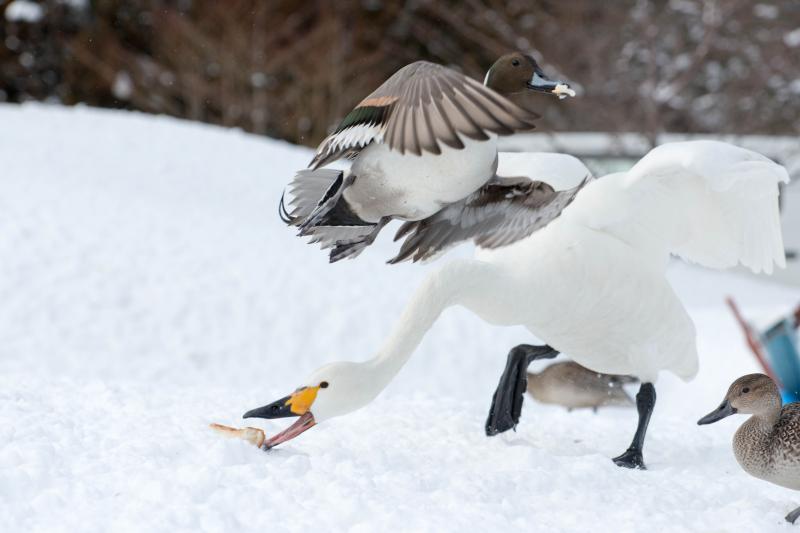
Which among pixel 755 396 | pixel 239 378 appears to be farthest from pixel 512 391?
pixel 239 378

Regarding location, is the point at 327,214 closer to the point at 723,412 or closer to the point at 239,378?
the point at 723,412

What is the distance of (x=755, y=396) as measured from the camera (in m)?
3.11

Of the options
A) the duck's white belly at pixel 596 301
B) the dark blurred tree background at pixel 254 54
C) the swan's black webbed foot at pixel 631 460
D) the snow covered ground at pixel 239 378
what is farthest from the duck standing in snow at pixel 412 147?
the dark blurred tree background at pixel 254 54

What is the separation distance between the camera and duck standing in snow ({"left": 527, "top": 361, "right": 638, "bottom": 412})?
5.39 m

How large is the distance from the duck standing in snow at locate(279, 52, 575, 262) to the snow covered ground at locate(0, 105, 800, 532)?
826mm

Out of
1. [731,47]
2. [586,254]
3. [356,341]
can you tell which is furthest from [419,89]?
[731,47]

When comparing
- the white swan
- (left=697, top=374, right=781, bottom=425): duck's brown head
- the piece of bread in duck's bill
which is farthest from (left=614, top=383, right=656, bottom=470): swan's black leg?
the piece of bread in duck's bill

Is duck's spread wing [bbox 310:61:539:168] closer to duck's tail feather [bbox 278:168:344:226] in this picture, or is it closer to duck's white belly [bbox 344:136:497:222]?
duck's white belly [bbox 344:136:497:222]

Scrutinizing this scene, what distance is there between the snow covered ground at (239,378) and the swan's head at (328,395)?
18 centimetres

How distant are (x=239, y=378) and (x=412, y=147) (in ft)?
A: 19.0

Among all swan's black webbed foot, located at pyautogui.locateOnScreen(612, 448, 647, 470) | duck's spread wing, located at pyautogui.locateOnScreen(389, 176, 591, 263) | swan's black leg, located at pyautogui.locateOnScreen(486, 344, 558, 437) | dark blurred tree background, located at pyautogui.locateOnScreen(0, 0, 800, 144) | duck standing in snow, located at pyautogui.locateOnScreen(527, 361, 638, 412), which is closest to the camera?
duck's spread wing, located at pyautogui.locateOnScreen(389, 176, 591, 263)

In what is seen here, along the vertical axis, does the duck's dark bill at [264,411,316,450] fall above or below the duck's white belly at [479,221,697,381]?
below

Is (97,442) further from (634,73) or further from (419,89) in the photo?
(634,73)

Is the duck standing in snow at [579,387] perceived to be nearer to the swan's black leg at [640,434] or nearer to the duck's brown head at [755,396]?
the swan's black leg at [640,434]
